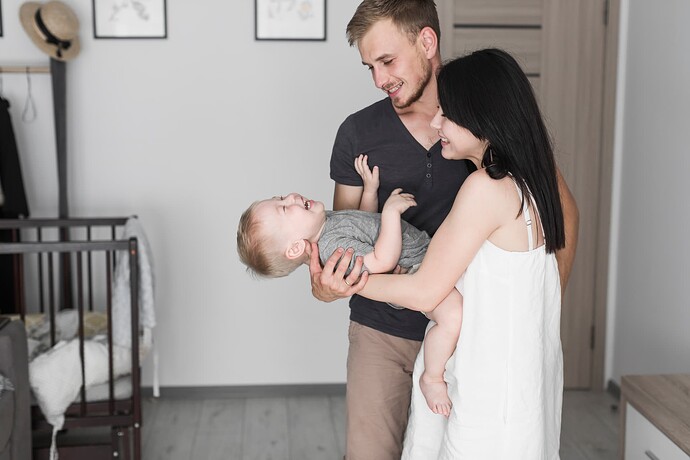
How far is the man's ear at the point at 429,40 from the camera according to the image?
195 cm

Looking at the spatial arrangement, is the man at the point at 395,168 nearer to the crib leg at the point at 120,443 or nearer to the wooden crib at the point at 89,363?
the wooden crib at the point at 89,363

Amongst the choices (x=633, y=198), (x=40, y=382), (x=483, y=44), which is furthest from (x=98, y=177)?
(x=633, y=198)

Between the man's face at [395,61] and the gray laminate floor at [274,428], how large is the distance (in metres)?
1.78

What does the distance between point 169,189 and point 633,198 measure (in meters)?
2.16

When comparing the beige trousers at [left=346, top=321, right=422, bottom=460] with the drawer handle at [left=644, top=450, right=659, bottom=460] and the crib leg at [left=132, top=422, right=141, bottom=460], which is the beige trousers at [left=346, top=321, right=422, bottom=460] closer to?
the drawer handle at [left=644, top=450, right=659, bottom=460]

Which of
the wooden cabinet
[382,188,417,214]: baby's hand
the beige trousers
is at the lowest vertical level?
the wooden cabinet

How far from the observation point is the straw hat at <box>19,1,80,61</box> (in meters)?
3.29

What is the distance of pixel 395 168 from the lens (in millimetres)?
1969

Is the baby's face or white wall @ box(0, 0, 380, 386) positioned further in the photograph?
white wall @ box(0, 0, 380, 386)

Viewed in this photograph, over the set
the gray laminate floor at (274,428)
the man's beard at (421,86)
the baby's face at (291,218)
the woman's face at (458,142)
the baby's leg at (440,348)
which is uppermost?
the man's beard at (421,86)

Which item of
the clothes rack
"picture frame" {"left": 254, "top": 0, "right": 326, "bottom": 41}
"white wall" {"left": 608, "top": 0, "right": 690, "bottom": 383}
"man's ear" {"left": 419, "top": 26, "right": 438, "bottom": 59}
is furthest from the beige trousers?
the clothes rack

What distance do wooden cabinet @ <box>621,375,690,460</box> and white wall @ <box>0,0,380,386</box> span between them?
170 centimetres

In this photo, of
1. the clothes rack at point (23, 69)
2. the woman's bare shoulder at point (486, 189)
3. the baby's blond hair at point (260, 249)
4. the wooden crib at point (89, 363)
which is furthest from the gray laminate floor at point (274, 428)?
the woman's bare shoulder at point (486, 189)

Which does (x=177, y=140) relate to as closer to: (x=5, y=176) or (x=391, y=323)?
(x=5, y=176)
